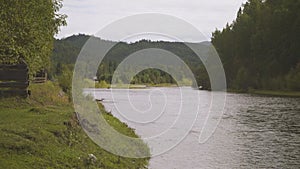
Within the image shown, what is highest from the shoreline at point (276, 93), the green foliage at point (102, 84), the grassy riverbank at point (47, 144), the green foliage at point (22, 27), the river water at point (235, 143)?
the green foliage at point (22, 27)

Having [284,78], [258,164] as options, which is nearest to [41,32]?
[258,164]

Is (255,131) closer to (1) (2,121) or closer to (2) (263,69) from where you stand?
(1) (2,121)

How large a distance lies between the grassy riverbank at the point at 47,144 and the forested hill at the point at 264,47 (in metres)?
70.1

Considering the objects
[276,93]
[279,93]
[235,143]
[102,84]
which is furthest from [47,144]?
[102,84]

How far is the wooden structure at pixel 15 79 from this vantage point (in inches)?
924

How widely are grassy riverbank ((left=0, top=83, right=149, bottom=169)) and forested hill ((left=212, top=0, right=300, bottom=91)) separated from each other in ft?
230

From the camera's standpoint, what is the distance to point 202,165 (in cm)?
1931

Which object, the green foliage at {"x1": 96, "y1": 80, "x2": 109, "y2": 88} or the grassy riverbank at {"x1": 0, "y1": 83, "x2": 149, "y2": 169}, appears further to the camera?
the green foliage at {"x1": 96, "y1": 80, "x2": 109, "y2": 88}

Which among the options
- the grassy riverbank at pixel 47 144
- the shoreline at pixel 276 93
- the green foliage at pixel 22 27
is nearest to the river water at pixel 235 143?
the grassy riverbank at pixel 47 144

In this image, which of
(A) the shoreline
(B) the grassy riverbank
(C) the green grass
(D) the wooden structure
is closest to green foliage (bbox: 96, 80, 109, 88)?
(A) the shoreline

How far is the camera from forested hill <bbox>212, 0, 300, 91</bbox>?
94.1 metres

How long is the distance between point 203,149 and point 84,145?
925 cm

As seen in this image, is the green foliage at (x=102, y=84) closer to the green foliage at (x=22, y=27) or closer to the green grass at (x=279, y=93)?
the green grass at (x=279, y=93)

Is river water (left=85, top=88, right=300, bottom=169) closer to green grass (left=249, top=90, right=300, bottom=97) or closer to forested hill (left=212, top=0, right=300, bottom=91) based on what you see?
green grass (left=249, top=90, right=300, bottom=97)
